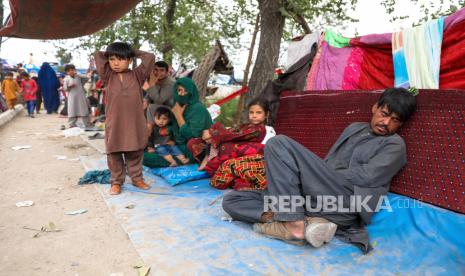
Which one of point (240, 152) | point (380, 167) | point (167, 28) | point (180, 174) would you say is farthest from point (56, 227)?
point (167, 28)

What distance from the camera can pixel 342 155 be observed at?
111 inches

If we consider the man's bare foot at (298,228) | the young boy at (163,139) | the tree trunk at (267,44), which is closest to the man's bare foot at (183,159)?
the young boy at (163,139)

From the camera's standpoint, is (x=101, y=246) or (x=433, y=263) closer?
(x=433, y=263)

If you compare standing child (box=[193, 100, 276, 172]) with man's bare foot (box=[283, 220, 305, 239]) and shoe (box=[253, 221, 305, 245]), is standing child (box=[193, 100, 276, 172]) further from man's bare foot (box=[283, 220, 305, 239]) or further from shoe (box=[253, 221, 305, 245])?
man's bare foot (box=[283, 220, 305, 239])

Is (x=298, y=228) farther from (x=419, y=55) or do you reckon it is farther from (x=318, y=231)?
(x=419, y=55)

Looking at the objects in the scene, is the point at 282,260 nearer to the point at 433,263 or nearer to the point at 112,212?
the point at 433,263

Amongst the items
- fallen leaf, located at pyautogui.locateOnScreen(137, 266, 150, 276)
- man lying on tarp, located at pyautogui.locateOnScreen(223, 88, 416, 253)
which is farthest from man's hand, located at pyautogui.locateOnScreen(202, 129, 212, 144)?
fallen leaf, located at pyautogui.locateOnScreen(137, 266, 150, 276)

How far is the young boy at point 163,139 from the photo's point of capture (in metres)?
4.65

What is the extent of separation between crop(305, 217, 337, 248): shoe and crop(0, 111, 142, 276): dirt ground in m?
1.09

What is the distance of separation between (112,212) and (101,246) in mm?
649

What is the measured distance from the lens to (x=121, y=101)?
3578 millimetres

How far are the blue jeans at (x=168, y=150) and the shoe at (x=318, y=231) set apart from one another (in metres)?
2.52

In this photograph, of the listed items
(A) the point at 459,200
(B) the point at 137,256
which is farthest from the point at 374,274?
(B) the point at 137,256

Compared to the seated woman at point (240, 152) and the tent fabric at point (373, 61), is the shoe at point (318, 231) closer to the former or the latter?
the seated woman at point (240, 152)
